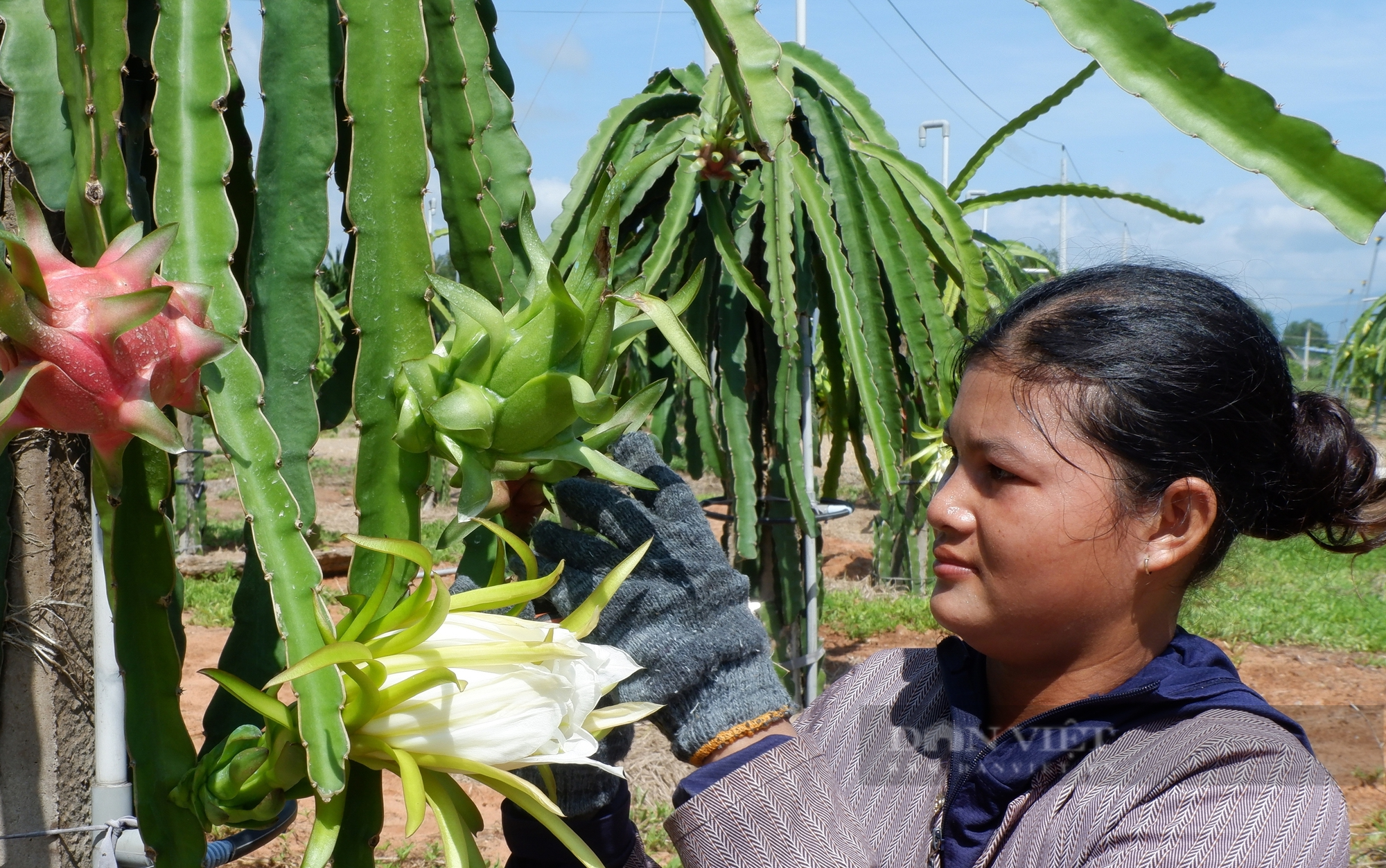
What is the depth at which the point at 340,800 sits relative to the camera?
0.50 metres

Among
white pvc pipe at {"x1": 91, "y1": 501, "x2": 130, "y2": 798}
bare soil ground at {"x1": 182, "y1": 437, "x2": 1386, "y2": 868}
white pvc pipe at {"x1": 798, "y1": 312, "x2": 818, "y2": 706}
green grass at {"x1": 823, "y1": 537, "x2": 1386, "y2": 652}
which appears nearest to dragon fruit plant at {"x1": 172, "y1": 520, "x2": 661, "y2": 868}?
white pvc pipe at {"x1": 91, "y1": 501, "x2": 130, "y2": 798}

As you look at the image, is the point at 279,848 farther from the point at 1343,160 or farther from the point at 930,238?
the point at 1343,160

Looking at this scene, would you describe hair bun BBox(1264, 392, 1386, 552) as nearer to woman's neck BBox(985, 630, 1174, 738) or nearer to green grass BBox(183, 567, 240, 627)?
woman's neck BBox(985, 630, 1174, 738)

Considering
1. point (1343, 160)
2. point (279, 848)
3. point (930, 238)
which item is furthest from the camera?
point (279, 848)

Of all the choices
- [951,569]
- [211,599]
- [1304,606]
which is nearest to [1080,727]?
[951,569]

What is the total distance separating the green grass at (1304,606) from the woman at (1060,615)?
10.4ft

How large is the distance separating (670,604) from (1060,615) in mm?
310

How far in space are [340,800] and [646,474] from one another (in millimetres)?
392

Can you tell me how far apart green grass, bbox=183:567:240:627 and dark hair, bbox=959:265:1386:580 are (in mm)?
3903

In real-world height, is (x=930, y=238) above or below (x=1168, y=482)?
above

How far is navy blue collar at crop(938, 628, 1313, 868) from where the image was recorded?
2.70 feet

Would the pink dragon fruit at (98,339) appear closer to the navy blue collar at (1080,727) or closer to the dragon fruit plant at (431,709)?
the dragon fruit plant at (431,709)

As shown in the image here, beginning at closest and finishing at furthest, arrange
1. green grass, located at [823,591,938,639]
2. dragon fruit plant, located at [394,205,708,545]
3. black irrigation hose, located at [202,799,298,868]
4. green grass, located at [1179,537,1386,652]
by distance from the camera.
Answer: dragon fruit plant, located at [394,205,708,545] < black irrigation hose, located at [202,799,298,868] < green grass, located at [1179,537,1386,652] < green grass, located at [823,591,938,639]

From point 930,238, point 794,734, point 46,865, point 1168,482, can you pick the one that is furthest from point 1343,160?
point 930,238
